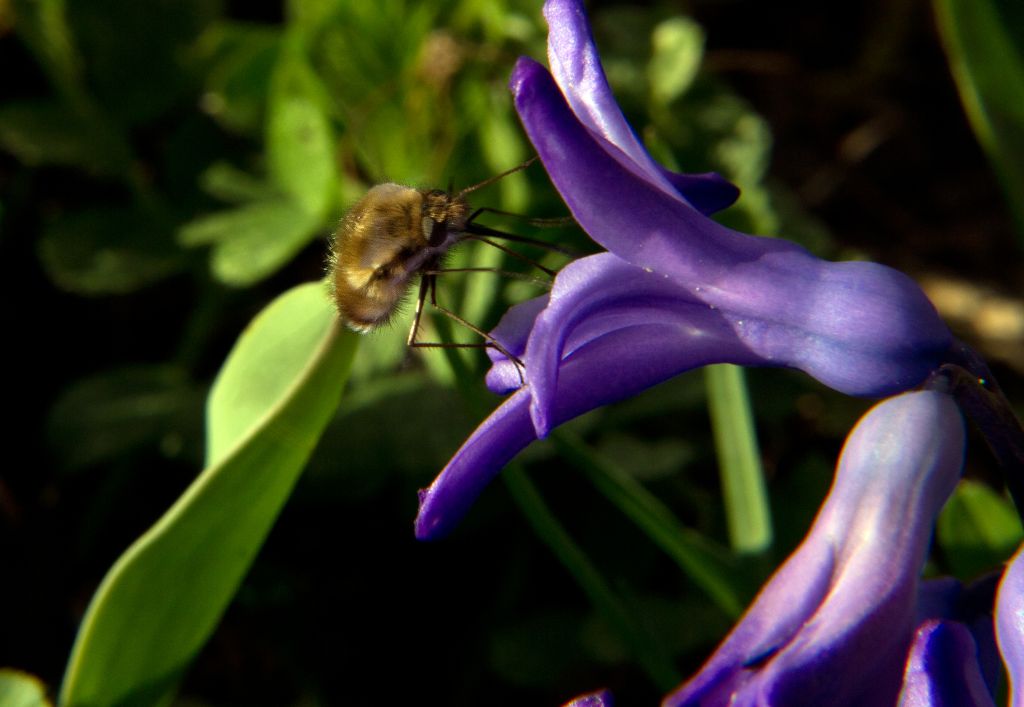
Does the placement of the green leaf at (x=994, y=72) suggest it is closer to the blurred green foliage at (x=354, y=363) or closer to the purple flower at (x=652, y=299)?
the blurred green foliage at (x=354, y=363)

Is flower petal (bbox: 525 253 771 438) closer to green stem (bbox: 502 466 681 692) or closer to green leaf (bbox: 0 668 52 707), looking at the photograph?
green stem (bbox: 502 466 681 692)

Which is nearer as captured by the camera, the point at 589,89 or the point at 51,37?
the point at 589,89

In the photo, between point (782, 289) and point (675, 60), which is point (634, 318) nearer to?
point (782, 289)

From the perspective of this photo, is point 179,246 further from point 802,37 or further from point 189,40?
point 802,37

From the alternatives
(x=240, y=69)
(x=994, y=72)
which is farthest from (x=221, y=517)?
(x=240, y=69)

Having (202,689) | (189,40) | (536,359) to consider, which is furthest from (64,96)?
(536,359)

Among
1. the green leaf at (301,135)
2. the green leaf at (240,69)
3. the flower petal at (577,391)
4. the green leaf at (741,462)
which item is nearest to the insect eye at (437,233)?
the flower petal at (577,391)

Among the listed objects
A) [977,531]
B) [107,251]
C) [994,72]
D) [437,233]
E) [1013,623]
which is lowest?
[977,531]
